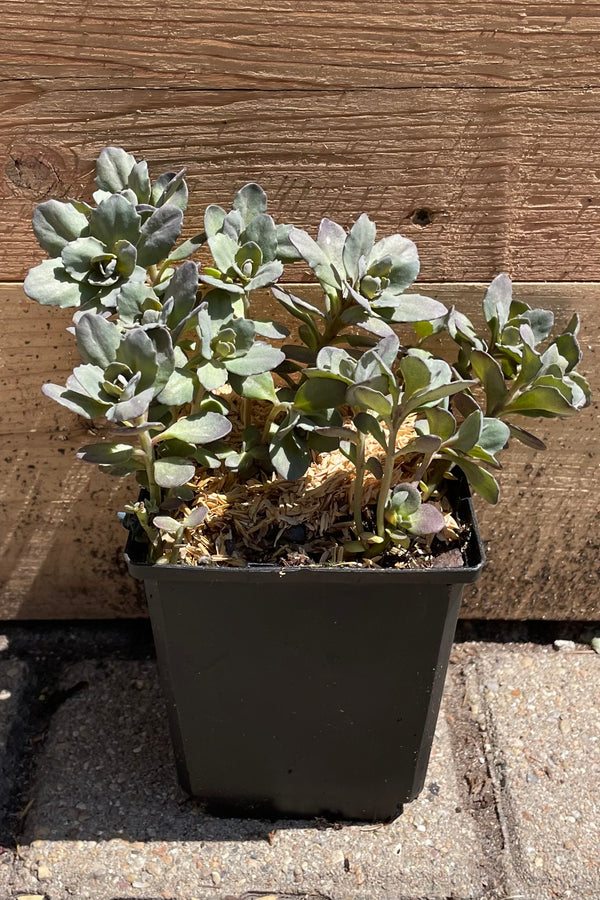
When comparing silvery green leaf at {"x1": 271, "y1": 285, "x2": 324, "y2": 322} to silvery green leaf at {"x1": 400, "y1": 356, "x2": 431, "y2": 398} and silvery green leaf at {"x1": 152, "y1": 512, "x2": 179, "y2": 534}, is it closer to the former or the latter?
silvery green leaf at {"x1": 400, "y1": 356, "x2": 431, "y2": 398}

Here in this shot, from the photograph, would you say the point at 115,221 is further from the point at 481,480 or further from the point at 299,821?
the point at 299,821

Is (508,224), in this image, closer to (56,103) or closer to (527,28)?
(527,28)

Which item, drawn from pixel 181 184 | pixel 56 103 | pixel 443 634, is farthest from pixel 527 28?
pixel 443 634

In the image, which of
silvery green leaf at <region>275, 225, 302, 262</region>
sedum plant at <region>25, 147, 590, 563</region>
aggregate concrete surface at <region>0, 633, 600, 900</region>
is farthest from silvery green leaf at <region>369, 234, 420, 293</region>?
aggregate concrete surface at <region>0, 633, 600, 900</region>

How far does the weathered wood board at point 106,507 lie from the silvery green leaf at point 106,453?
0.38 m

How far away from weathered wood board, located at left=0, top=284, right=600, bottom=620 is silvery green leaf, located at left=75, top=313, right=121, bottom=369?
1.22ft

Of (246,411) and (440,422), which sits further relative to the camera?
(246,411)

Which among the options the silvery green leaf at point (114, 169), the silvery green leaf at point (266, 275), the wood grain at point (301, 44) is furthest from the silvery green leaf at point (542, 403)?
the silvery green leaf at point (114, 169)

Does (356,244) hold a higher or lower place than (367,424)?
higher

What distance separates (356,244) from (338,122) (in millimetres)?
243

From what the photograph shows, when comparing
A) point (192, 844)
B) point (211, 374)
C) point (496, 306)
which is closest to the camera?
point (211, 374)

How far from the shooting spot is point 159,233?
91 cm

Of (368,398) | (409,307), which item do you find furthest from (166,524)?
(409,307)

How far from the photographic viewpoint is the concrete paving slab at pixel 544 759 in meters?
1.14
